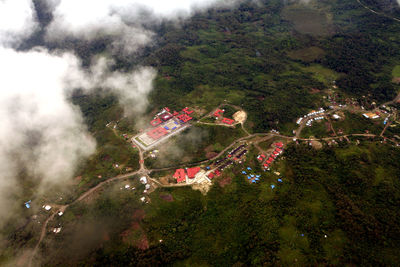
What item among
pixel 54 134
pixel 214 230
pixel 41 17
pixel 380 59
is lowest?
pixel 214 230

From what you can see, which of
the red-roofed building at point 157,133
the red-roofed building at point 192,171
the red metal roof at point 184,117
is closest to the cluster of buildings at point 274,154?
Answer: the red-roofed building at point 192,171

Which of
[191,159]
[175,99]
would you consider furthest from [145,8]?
[191,159]

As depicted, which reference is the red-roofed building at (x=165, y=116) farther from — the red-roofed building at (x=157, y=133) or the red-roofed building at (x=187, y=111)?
the red-roofed building at (x=187, y=111)

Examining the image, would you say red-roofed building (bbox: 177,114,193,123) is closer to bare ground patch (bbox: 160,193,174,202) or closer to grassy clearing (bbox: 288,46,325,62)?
bare ground patch (bbox: 160,193,174,202)

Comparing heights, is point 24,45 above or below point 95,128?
above

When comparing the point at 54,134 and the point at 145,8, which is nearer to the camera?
the point at 54,134

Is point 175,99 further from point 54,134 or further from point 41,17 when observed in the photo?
point 41,17
